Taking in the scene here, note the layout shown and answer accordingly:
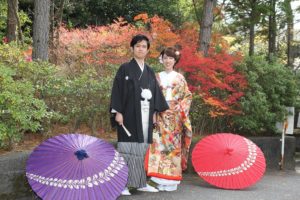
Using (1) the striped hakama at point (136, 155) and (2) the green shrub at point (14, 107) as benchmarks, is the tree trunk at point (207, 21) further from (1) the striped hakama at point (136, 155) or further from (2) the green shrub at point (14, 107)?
A: (2) the green shrub at point (14, 107)

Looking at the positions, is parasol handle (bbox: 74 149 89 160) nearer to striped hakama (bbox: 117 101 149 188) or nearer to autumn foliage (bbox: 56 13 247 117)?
striped hakama (bbox: 117 101 149 188)

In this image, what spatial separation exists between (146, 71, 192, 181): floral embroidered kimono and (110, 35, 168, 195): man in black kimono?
0.26 m

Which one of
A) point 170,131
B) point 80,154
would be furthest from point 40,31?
point 80,154

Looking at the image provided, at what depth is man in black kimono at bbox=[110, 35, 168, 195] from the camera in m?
4.66

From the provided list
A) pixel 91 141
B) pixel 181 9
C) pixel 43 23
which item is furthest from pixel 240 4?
pixel 91 141

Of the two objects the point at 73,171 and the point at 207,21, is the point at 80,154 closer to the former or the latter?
the point at 73,171

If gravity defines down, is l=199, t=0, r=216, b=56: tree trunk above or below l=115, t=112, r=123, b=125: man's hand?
above

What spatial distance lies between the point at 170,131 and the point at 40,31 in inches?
119

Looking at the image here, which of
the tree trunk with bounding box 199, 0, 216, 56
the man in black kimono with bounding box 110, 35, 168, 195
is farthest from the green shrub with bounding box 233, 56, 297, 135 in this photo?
the man in black kimono with bounding box 110, 35, 168, 195

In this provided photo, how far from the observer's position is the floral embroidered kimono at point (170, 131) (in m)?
5.02

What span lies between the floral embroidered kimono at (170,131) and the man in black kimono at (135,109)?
0.26m

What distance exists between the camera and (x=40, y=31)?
263 inches

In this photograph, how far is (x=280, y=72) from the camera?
7457mm

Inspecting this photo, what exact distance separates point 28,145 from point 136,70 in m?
1.72
